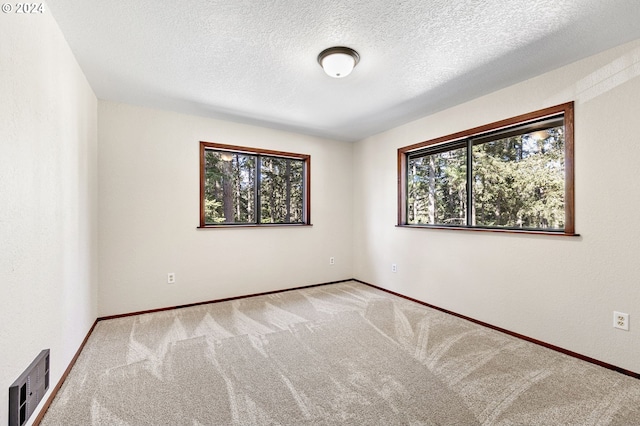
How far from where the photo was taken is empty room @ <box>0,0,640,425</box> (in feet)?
5.43

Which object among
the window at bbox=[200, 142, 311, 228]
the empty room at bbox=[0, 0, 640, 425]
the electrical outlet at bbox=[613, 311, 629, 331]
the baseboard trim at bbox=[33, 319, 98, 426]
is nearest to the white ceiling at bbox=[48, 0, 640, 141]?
the empty room at bbox=[0, 0, 640, 425]

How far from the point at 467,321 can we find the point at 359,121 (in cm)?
272

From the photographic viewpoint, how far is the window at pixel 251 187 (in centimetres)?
375

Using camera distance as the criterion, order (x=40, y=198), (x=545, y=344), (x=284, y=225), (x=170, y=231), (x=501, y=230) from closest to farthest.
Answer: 1. (x=40, y=198)
2. (x=545, y=344)
3. (x=501, y=230)
4. (x=170, y=231)
5. (x=284, y=225)

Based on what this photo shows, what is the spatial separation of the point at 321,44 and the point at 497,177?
88.3 inches

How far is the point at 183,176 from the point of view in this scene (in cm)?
350

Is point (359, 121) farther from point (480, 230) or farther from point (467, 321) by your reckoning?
point (467, 321)

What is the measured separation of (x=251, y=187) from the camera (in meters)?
4.10

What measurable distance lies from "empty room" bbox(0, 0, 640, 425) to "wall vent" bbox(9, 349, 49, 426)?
2 centimetres

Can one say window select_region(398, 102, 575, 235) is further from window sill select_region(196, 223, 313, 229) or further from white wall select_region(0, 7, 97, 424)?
white wall select_region(0, 7, 97, 424)

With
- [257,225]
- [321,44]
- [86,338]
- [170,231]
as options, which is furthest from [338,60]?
[86,338]

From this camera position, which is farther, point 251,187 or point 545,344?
point 251,187

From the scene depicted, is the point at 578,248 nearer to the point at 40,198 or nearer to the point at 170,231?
the point at 40,198

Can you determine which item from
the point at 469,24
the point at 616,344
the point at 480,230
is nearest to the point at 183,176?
the point at 469,24
